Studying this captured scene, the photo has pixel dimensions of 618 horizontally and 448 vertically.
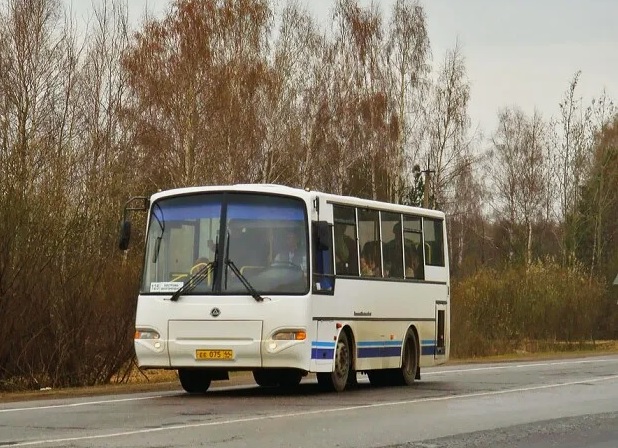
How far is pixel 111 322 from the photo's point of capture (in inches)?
1020

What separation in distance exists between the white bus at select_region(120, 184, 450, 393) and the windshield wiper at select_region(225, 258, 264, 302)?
0.04ft

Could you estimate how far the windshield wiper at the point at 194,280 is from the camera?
21.2 metres

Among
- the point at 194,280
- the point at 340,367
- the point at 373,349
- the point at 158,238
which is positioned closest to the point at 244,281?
the point at 194,280

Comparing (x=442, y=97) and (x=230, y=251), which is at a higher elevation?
(x=442, y=97)

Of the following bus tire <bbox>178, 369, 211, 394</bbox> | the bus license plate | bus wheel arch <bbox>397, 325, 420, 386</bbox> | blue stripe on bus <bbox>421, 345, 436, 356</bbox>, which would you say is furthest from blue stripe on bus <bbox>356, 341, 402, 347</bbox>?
the bus license plate

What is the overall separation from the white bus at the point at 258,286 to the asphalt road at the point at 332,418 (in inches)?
21.8

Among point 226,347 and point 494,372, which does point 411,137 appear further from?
point 226,347

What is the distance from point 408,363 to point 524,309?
2621cm

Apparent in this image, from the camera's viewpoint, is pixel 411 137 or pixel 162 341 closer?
pixel 162 341

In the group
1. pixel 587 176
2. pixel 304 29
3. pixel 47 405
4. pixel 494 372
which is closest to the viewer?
pixel 47 405

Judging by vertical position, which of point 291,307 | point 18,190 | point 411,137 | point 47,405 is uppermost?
point 411,137

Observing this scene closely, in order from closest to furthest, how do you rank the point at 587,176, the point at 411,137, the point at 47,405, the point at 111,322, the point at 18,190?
the point at 47,405, the point at 18,190, the point at 111,322, the point at 411,137, the point at 587,176

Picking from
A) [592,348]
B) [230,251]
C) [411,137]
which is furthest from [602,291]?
[230,251]

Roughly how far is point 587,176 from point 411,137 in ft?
52.0
